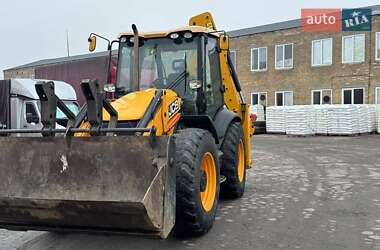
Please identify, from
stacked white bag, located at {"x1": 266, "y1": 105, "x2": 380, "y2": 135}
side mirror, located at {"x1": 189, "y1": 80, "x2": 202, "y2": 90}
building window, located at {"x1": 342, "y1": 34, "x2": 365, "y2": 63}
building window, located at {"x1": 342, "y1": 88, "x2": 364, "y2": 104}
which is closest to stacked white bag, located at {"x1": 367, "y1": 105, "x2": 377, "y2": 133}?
stacked white bag, located at {"x1": 266, "y1": 105, "x2": 380, "y2": 135}

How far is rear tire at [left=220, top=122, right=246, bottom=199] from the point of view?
651 centimetres

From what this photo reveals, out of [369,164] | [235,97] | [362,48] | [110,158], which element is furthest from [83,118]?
[362,48]

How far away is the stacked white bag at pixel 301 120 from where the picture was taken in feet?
66.8

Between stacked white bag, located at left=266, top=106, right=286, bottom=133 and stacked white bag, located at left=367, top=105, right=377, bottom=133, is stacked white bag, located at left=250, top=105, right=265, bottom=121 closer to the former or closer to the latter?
stacked white bag, located at left=266, top=106, right=286, bottom=133

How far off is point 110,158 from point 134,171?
27cm

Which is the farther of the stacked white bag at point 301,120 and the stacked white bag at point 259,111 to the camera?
the stacked white bag at point 259,111

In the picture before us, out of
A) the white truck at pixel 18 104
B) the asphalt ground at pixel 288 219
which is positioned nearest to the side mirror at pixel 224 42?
the asphalt ground at pixel 288 219

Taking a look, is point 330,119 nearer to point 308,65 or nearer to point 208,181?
point 308,65

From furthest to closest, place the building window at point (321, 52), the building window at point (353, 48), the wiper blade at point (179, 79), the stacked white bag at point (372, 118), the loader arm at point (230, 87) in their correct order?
the building window at point (321, 52) → the building window at point (353, 48) → the stacked white bag at point (372, 118) → the loader arm at point (230, 87) → the wiper blade at point (179, 79)

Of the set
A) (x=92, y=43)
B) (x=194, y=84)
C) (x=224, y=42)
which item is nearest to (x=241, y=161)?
(x=194, y=84)

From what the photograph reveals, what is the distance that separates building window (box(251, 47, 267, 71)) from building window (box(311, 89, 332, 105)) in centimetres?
364

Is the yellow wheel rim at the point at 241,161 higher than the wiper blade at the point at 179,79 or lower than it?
lower

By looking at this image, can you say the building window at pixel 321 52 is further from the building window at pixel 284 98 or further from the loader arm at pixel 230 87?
the loader arm at pixel 230 87

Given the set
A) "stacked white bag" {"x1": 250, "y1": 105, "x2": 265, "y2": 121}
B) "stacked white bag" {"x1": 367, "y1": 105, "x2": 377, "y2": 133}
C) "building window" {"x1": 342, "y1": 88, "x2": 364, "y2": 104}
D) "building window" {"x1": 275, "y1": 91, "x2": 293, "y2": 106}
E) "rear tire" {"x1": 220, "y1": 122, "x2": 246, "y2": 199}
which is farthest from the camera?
"building window" {"x1": 275, "y1": 91, "x2": 293, "y2": 106}
